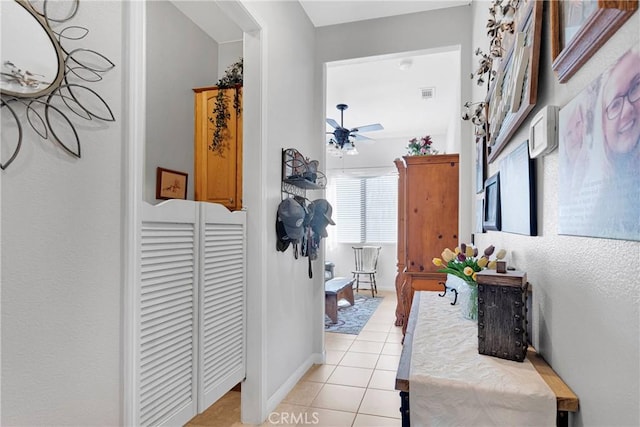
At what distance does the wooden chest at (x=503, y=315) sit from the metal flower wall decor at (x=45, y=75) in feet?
4.44

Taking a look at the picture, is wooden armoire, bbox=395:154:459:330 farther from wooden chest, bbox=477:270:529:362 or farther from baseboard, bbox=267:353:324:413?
wooden chest, bbox=477:270:529:362

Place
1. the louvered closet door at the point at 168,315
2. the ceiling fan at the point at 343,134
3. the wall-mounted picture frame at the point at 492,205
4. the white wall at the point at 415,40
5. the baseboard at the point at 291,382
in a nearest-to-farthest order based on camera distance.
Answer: the louvered closet door at the point at 168,315 < the wall-mounted picture frame at the point at 492,205 < the baseboard at the point at 291,382 < the white wall at the point at 415,40 < the ceiling fan at the point at 343,134

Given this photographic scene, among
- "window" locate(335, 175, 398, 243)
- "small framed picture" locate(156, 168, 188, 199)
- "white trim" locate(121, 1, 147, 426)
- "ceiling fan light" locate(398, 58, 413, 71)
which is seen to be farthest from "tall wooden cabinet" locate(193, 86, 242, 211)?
"window" locate(335, 175, 398, 243)

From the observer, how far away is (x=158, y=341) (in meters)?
1.55

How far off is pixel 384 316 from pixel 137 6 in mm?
4583

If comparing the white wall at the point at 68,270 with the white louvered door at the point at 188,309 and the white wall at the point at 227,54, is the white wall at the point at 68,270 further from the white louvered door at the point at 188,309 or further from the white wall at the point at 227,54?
the white wall at the point at 227,54

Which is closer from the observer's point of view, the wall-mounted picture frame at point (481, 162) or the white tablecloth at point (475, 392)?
the white tablecloth at point (475, 392)

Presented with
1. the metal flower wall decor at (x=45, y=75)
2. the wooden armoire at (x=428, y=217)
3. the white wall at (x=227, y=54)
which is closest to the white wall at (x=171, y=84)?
the white wall at (x=227, y=54)

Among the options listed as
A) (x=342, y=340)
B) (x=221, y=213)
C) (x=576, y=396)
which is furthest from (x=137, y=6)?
(x=342, y=340)

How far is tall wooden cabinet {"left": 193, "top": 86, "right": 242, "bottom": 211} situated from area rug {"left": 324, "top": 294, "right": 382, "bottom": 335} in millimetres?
2234

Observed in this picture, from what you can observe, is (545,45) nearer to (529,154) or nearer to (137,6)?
(529,154)

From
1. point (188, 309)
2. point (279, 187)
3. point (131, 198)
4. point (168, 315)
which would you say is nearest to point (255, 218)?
point (279, 187)

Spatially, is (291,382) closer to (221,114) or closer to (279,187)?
(279,187)

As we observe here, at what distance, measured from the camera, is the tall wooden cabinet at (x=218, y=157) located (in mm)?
2916
